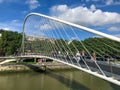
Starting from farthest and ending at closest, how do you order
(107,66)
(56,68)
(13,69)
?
(56,68), (13,69), (107,66)

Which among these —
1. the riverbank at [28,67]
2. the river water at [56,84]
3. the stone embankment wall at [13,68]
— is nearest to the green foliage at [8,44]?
the riverbank at [28,67]

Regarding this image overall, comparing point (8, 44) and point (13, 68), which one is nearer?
point (13, 68)

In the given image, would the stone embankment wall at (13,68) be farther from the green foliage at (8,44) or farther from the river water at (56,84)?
the green foliage at (8,44)

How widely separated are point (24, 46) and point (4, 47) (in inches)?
304

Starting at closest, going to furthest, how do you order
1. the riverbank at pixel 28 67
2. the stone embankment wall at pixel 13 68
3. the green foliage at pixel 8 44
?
the stone embankment wall at pixel 13 68 < the riverbank at pixel 28 67 < the green foliage at pixel 8 44

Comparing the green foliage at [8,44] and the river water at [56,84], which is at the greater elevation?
the green foliage at [8,44]

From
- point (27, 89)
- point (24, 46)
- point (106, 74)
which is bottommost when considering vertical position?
point (27, 89)

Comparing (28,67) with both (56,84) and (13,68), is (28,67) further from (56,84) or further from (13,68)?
(56,84)

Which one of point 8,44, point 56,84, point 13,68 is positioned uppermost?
point 8,44

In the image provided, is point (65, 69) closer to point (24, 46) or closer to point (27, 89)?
point (24, 46)

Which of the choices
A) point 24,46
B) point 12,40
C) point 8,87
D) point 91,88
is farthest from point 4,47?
point 91,88

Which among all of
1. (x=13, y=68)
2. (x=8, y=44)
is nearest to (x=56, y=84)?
(x=13, y=68)

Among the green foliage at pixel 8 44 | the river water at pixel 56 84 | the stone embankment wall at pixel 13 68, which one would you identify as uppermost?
the green foliage at pixel 8 44

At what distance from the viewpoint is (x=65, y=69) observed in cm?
3766
